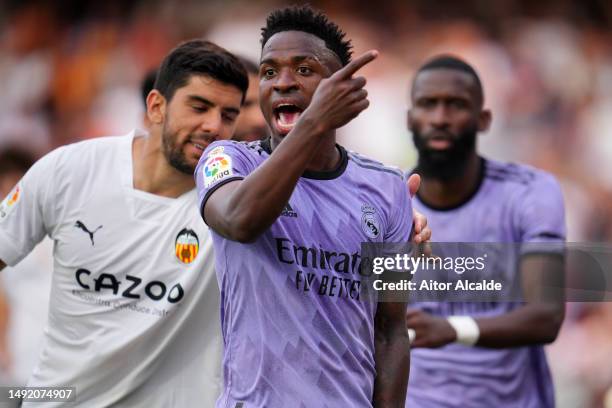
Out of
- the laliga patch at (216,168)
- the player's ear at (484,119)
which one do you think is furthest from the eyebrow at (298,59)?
the player's ear at (484,119)

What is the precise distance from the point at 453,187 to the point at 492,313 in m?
0.85

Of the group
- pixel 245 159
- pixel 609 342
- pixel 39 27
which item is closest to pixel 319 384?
pixel 245 159

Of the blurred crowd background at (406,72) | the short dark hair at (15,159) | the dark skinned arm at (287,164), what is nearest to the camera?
the dark skinned arm at (287,164)

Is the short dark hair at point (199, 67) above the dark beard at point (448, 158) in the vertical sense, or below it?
below

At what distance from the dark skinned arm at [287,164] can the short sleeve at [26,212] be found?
1851 mm

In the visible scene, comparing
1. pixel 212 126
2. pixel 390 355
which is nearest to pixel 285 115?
pixel 390 355

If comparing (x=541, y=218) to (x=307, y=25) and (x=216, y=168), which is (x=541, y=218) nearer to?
(x=307, y=25)

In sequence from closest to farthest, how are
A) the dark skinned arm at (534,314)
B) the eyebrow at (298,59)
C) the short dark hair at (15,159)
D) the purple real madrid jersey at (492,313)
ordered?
the eyebrow at (298,59) < the dark skinned arm at (534,314) < the purple real madrid jersey at (492,313) < the short dark hair at (15,159)

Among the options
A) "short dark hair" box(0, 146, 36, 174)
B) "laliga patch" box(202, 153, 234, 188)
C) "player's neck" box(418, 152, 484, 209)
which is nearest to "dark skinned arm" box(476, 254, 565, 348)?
"player's neck" box(418, 152, 484, 209)

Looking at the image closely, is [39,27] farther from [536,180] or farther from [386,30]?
[536,180]

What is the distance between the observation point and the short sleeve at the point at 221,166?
3680 millimetres

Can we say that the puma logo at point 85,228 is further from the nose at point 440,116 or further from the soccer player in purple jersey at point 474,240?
the nose at point 440,116

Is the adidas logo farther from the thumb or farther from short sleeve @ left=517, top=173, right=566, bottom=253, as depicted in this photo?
short sleeve @ left=517, top=173, right=566, bottom=253

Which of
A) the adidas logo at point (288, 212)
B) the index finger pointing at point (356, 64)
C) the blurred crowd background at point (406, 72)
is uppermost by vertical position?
the blurred crowd background at point (406, 72)
